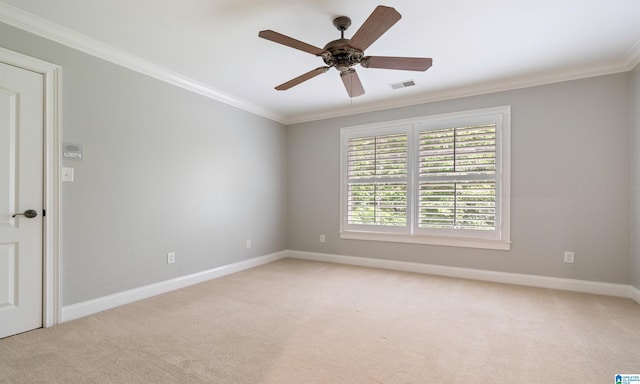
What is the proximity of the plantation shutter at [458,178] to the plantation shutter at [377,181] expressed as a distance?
0.28 meters

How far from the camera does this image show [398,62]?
243cm

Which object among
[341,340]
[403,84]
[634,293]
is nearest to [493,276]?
[634,293]

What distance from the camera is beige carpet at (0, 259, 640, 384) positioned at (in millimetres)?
1845

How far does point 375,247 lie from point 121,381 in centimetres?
354

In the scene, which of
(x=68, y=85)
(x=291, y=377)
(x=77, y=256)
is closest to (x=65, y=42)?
(x=68, y=85)

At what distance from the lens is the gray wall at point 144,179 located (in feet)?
8.88

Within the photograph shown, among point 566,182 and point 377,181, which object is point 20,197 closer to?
point 377,181

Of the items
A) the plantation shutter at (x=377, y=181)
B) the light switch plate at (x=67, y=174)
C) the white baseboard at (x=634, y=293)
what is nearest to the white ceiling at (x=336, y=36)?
the plantation shutter at (x=377, y=181)

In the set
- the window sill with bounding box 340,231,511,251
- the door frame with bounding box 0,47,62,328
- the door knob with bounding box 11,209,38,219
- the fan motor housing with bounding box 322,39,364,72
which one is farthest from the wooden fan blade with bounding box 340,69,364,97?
the door knob with bounding box 11,209,38,219

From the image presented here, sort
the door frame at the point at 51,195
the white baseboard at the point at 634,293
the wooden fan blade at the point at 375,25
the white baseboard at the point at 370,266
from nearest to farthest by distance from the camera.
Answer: the wooden fan blade at the point at 375,25 < the door frame at the point at 51,195 < the white baseboard at the point at 370,266 < the white baseboard at the point at 634,293

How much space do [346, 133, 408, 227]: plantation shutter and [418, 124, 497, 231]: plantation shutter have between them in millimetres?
280

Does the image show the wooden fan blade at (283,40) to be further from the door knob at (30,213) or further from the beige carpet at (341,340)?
the door knob at (30,213)

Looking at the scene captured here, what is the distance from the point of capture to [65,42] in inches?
104

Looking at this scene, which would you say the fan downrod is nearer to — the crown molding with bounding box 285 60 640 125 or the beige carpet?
the crown molding with bounding box 285 60 640 125
